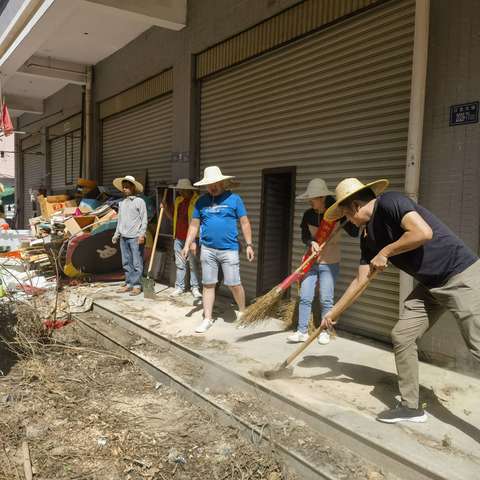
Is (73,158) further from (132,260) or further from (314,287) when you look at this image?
(314,287)

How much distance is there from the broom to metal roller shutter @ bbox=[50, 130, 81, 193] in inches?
392

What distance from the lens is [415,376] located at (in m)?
2.98

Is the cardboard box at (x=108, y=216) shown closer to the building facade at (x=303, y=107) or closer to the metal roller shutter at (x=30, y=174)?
the building facade at (x=303, y=107)

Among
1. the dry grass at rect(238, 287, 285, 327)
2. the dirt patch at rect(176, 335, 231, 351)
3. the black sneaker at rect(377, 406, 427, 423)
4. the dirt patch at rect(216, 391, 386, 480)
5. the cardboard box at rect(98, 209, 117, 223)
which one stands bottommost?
the dirt patch at rect(216, 391, 386, 480)

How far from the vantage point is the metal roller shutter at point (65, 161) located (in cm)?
1332

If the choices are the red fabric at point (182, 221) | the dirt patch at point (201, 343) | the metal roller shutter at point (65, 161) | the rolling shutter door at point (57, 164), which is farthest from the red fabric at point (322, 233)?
the rolling shutter door at point (57, 164)

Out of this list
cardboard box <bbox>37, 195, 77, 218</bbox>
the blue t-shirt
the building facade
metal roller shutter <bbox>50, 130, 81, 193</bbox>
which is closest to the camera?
the building facade

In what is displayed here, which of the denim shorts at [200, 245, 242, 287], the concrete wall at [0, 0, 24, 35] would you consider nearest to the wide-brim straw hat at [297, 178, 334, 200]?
the denim shorts at [200, 245, 242, 287]

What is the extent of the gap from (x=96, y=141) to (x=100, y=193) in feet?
6.19

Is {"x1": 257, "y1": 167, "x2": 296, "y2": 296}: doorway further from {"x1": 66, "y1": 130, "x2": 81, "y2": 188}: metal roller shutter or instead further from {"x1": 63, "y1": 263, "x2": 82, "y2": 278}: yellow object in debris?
{"x1": 66, "y1": 130, "x2": 81, "y2": 188}: metal roller shutter

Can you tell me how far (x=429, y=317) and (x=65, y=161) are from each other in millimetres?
13192

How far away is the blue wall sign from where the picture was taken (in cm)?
383

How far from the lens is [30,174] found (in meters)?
18.1

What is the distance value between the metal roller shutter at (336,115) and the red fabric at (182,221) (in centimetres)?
89
